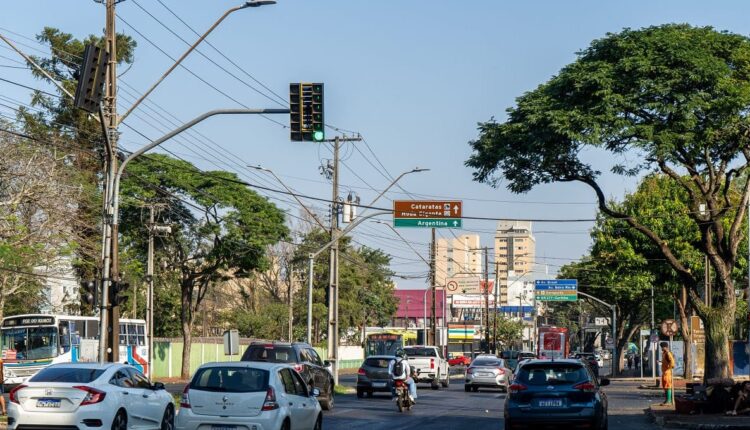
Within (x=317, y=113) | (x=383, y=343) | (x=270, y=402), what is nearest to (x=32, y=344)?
(x=317, y=113)

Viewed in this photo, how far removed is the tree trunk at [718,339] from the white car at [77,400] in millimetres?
20191

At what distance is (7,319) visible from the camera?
42.3 m

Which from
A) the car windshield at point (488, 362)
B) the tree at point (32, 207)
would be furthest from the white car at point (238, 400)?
the car windshield at point (488, 362)

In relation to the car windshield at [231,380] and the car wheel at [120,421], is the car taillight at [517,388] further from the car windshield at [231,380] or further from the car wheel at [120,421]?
the car wheel at [120,421]

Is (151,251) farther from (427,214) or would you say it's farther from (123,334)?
(427,214)

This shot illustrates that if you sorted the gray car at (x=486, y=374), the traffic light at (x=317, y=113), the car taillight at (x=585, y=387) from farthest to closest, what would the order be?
the gray car at (x=486, y=374), the traffic light at (x=317, y=113), the car taillight at (x=585, y=387)

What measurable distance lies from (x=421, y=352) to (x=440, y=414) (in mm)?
21355

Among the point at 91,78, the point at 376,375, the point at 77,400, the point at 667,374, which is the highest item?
the point at 91,78

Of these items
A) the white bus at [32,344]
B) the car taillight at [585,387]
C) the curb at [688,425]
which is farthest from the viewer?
the white bus at [32,344]

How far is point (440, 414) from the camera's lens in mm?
29828

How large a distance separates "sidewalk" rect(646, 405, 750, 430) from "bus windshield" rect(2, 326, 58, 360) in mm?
24722

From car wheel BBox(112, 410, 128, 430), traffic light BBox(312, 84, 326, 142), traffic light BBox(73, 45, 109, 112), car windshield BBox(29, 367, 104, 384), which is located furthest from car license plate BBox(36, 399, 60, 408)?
traffic light BBox(312, 84, 326, 142)

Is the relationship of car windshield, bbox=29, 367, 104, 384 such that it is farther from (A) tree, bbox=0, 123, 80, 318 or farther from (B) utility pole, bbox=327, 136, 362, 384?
(B) utility pole, bbox=327, 136, 362, 384

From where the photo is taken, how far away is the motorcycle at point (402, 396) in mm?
31016
